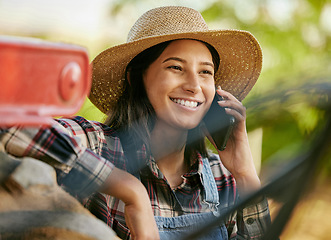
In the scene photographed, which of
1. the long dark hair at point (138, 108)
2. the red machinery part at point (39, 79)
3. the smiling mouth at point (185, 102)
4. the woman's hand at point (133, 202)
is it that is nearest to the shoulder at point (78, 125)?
the long dark hair at point (138, 108)

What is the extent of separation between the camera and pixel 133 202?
0.72 m

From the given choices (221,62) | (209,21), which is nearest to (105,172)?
(221,62)

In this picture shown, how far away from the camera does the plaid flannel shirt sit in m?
0.60

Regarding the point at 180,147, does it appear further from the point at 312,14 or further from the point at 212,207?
the point at 312,14

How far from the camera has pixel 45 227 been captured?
1.49 feet

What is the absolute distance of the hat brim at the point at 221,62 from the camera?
1291mm

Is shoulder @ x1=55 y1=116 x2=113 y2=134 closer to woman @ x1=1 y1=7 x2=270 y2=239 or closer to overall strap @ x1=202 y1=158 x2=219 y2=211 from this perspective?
woman @ x1=1 y1=7 x2=270 y2=239

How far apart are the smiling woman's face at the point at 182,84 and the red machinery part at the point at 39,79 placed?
0.95 m

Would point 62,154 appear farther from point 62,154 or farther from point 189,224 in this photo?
point 189,224

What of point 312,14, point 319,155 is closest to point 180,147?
point 319,155

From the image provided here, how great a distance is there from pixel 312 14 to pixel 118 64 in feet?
11.0

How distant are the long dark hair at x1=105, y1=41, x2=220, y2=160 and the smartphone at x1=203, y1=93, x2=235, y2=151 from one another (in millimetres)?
81

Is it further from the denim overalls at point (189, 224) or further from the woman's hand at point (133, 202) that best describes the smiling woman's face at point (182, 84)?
the woman's hand at point (133, 202)

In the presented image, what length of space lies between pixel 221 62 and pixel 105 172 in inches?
35.4
